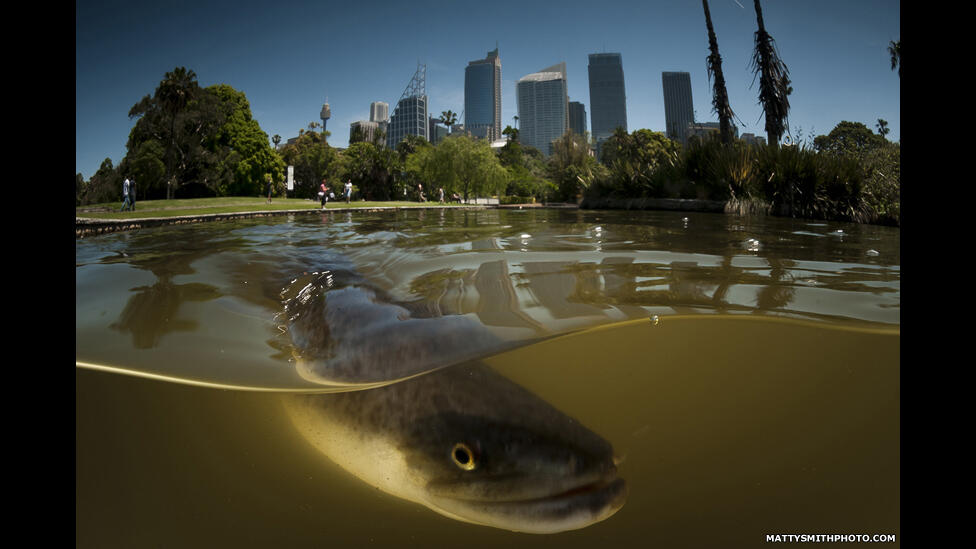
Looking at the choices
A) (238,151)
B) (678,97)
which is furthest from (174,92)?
(678,97)

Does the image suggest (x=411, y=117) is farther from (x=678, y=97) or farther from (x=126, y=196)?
(x=126, y=196)

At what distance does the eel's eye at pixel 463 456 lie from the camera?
138 centimetres

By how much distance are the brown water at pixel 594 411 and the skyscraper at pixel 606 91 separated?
177m

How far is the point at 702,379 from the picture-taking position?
1.81m

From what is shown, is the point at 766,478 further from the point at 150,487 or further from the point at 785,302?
the point at 150,487

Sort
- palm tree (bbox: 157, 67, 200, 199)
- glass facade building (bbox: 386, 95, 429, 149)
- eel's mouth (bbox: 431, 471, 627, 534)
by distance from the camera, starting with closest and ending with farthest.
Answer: eel's mouth (bbox: 431, 471, 627, 534)
palm tree (bbox: 157, 67, 200, 199)
glass facade building (bbox: 386, 95, 429, 149)

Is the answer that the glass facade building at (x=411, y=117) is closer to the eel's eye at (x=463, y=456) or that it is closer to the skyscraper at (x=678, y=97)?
the skyscraper at (x=678, y=97)

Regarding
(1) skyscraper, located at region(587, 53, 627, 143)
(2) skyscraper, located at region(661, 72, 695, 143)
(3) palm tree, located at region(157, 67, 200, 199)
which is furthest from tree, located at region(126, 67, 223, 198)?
(1) skyscraper, located at region(587, 53, 627, 143)

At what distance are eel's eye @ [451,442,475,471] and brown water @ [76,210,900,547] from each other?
174 millimetres

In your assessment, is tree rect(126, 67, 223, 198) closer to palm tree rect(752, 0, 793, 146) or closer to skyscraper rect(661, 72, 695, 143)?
palm tree rect(752, 0, 793, 146)

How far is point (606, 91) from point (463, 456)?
209 metres

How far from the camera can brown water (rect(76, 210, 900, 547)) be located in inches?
52.5

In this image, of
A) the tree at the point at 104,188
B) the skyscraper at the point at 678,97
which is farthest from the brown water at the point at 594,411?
the skyscraper at the point at 678,97
